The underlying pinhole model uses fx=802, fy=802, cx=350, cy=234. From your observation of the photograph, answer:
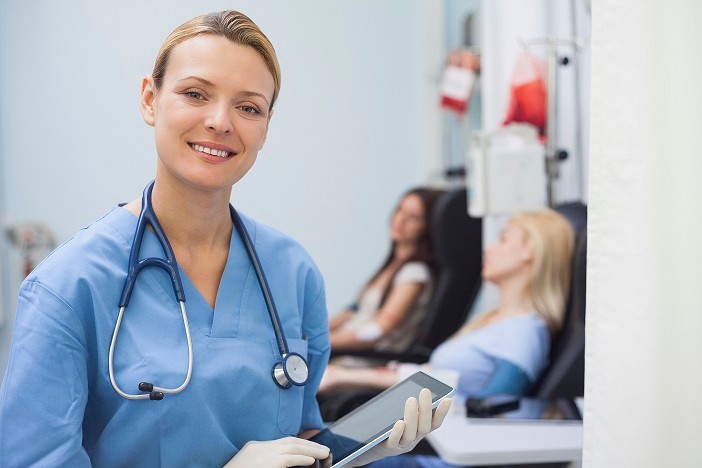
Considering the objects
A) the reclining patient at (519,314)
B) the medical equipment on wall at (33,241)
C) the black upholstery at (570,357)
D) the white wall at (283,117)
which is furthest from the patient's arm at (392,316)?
the medical equipment on wall at (33,241)

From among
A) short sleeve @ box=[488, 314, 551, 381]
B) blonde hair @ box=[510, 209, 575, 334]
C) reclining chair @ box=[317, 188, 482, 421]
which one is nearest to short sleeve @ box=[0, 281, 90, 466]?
short sleeve @ box=[488, 314, 551, 381]

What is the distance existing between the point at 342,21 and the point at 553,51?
1.33m

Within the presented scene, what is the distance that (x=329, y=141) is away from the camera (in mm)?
3660

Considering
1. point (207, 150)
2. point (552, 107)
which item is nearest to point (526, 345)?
point (552, 107)

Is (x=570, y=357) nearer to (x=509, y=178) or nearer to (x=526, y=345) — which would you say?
(x=526, y=345)

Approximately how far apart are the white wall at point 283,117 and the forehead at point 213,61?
418mm

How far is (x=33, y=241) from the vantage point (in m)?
3.24

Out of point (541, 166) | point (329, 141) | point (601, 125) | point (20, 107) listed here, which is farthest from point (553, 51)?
point (20, 107)

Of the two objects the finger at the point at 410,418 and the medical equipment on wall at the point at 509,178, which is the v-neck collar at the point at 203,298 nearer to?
the finger at the point at 410,418

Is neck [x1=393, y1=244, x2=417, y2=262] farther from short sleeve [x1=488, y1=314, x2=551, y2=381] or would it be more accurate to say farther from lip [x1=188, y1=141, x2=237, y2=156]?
lip [x1=188, y1=141, x2=237, y2=156]

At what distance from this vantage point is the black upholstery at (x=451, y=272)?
3100 millimetres

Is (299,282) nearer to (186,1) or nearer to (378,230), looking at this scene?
(186,1)

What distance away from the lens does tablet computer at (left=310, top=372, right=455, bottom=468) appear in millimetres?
1136

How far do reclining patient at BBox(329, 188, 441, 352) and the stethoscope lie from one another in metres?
2.01
